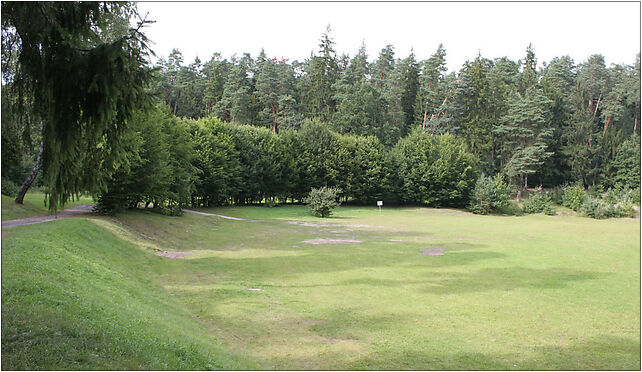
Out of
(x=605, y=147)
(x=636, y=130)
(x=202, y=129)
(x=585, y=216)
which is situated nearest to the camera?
(x=202, y=129)

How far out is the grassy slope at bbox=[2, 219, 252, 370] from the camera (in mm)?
5961

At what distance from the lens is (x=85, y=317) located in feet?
24.5

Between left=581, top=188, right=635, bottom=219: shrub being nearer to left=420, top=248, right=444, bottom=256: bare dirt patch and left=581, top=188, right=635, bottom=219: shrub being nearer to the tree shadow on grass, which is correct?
left=420, top=248, right=444, bottom=256: bare dirt patch

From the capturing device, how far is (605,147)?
222ft

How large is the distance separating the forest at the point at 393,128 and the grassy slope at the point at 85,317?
65.3ft

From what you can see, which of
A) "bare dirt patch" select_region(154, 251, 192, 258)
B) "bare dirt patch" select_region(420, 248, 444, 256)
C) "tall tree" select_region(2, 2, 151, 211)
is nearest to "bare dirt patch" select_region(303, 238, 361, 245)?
"bare dirt patch" select_region(420, 248, 444, 256)

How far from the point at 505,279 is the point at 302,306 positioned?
867cm

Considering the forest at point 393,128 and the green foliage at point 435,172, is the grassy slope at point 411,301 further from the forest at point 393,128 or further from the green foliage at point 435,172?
the green foliage at point 435,172

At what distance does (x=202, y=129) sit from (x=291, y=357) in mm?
38063

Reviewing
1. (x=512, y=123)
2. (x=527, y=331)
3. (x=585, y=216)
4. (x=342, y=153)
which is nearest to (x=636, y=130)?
(x=512, y=123)

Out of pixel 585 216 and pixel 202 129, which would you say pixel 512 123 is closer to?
pixel 585 216

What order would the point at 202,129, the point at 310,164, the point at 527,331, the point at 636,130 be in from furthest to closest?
the point at 636,130
the point at 310,164
the point at 202,129
the point at 527,331

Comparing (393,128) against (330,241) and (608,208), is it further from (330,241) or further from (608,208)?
(330,241)

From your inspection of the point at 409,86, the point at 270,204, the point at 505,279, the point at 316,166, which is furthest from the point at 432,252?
the point at 409,86
